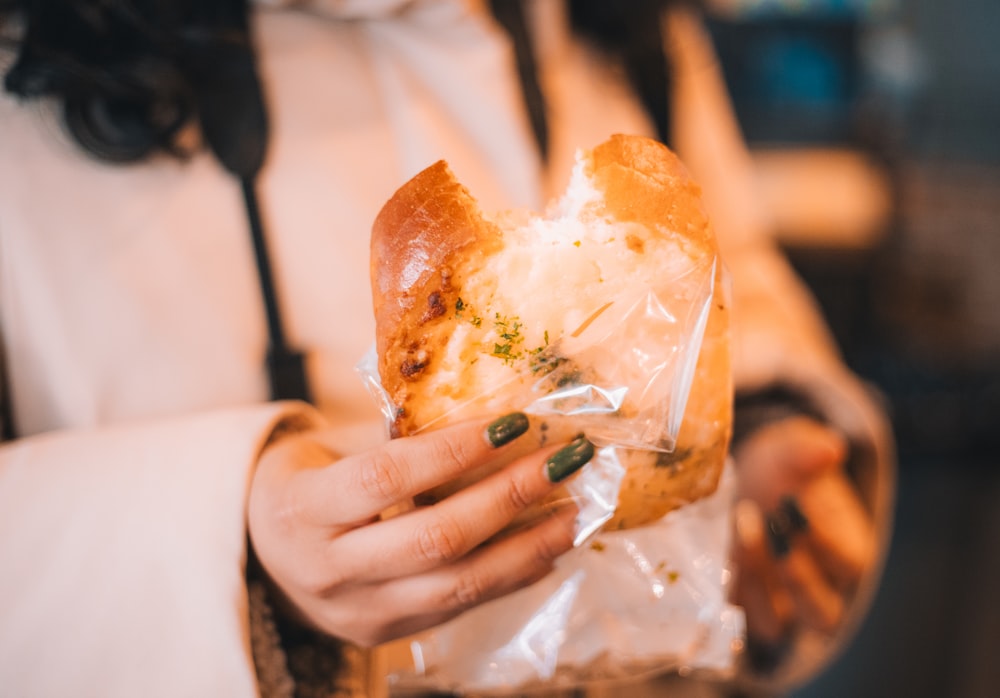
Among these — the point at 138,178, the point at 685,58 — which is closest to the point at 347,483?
the point at 138,178

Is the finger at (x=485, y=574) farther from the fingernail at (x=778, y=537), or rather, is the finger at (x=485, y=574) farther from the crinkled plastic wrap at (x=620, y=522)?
the fingernail at (x=778, y=537)

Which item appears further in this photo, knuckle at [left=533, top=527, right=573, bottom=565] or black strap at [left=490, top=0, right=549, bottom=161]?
black strap at [left=490, top=0, right=549, bottom=161]

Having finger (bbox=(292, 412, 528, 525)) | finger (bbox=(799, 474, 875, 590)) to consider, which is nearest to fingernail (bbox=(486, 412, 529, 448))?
finger (bbox=(292, 412, 528, 525))

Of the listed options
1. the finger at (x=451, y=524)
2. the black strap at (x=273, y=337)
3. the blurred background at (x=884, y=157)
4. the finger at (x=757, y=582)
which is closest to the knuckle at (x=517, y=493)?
the finger at (x=451, y=524)

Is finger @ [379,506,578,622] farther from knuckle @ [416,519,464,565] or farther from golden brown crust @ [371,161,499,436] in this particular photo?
golden brown crust @ [371,161,499,436]

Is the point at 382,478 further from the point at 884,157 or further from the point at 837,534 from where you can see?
the point at 884,157

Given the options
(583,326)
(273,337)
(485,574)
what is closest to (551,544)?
(485,574)
